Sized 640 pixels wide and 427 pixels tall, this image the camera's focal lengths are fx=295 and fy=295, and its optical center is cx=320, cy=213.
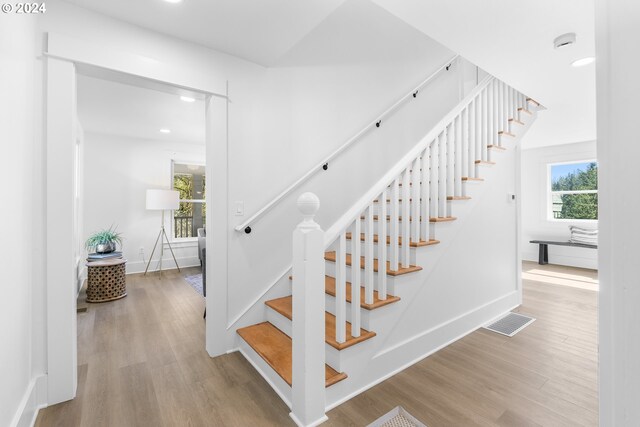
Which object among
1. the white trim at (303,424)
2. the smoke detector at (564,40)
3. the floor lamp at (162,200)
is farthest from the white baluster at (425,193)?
the floor lamp at (162,200)

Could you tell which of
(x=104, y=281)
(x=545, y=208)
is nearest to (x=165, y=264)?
(x=104, y=281)

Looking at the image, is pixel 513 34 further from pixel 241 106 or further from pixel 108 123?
pixel 108 123

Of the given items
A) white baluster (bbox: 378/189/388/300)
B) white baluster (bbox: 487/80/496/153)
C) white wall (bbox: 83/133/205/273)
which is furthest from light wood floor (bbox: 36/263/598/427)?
white wall (bbox: 83/133/205/273)

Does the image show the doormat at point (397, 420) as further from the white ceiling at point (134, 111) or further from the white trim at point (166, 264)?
the white trim at point (166, 264)

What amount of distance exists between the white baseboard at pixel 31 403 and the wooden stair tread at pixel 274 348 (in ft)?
3.72

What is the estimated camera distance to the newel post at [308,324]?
58.9 inches

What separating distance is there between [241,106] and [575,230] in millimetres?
6079

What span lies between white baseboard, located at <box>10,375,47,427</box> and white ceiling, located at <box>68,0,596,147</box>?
2.20m

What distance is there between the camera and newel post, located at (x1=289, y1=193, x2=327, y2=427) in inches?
58.9

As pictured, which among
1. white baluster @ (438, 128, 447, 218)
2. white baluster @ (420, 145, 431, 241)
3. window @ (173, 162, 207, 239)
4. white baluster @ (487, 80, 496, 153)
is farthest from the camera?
window @ (173, 162, 207, 239)

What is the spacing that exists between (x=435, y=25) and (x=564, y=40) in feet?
2.86

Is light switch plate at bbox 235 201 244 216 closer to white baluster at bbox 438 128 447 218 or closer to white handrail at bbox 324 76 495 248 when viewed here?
white handrail at bbox 324 76 495 248

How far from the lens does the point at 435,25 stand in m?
1.76

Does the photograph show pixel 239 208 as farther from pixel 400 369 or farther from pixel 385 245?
pixel 400 369
